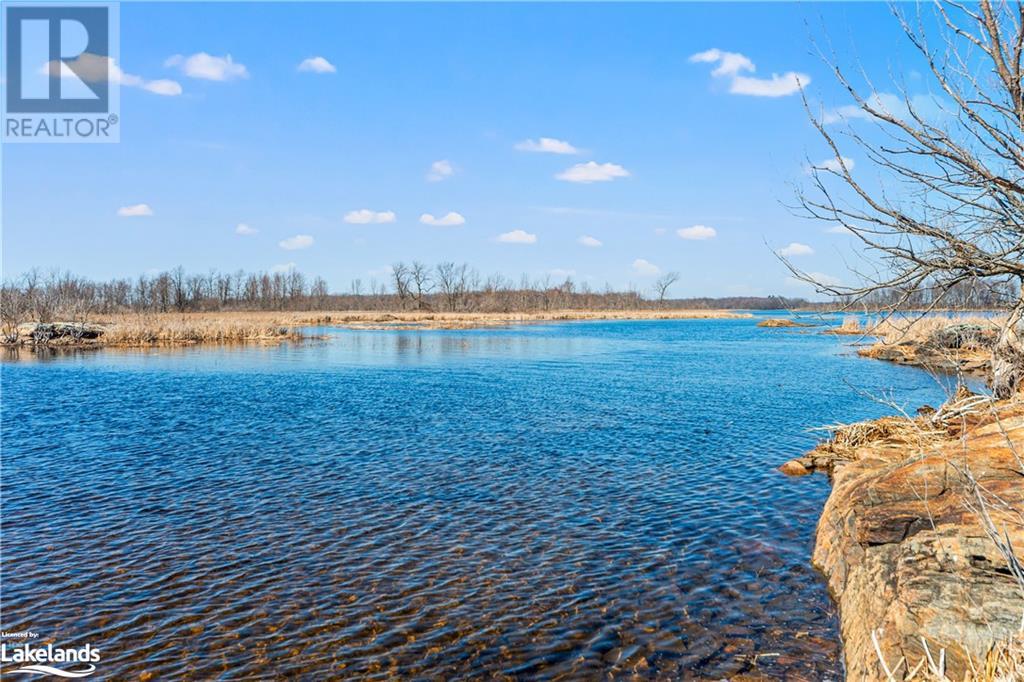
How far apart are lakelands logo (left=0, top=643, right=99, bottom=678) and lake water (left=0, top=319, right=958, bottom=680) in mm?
156

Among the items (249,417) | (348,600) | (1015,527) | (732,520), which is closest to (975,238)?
(1015,527)

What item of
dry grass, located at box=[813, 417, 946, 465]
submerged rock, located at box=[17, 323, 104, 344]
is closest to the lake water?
dry grass, located at box=[813, 417, 946, 465]

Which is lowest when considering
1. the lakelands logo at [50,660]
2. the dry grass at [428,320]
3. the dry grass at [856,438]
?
the lakelands logo at [50,660]

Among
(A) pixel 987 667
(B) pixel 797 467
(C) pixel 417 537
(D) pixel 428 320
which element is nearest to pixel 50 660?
(C) pixel 417 537

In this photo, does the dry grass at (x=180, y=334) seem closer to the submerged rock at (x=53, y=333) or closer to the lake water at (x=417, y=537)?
the submerged rock at (x=53, y=333)

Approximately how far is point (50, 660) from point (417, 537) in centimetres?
416

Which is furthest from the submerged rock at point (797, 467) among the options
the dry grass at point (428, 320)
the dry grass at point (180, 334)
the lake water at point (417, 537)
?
the dry grass at point (428, 320)

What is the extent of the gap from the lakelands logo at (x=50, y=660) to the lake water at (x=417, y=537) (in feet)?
0.51

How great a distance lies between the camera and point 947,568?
5516mm

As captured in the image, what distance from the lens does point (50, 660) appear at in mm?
5961

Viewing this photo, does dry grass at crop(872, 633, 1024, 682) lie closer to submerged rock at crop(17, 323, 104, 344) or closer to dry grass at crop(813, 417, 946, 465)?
dry grass at crop(813, 417, 946, 465)

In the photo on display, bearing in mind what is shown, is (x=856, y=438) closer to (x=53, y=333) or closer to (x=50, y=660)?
(x=50, y=660)

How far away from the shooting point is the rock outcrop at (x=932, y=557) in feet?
→ 15.7

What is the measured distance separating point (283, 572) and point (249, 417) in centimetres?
1103
